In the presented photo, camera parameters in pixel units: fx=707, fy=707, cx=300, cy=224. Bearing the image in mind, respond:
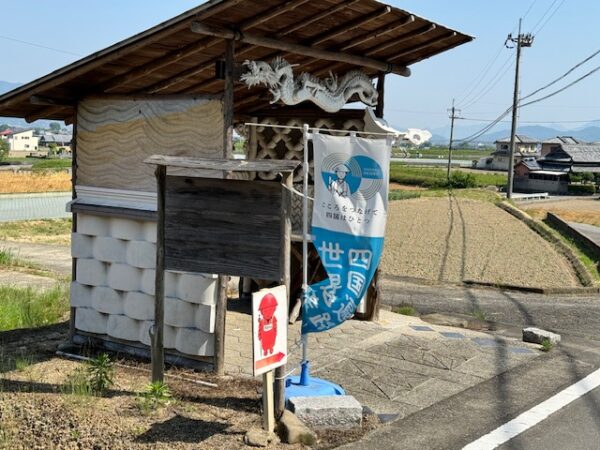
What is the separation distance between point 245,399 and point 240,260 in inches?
53.1

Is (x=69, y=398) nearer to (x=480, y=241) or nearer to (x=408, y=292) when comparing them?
(x=408, y=292)

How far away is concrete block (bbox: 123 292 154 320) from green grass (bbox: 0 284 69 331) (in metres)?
2.57

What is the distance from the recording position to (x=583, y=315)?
13.1 meters

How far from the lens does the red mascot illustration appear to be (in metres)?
5.71

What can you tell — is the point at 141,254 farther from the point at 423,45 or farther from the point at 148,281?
the point at 423,45

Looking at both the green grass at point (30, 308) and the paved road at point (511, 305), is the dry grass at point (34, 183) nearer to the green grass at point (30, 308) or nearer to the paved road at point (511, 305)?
the green grass at point (30, 308)

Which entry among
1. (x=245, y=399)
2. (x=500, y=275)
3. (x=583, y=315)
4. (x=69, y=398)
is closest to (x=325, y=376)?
(x=245, y=399)

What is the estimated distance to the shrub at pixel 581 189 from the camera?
55.9 m

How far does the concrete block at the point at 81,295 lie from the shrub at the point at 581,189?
53.8m

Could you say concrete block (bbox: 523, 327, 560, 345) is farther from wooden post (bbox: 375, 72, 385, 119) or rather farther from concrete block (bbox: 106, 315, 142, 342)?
concrete block (bbox: 106, 315, 142, 342)

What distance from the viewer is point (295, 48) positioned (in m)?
7.93

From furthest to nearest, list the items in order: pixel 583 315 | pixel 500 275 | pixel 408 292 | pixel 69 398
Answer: pixel 500 275 < pixel 408 292 < pixel 583 315 < pixel 69 398

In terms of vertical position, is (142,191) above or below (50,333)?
above

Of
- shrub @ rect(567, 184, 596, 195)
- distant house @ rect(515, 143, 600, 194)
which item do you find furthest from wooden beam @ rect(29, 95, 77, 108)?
distant house @ rect(515, 143, 600, 194)
